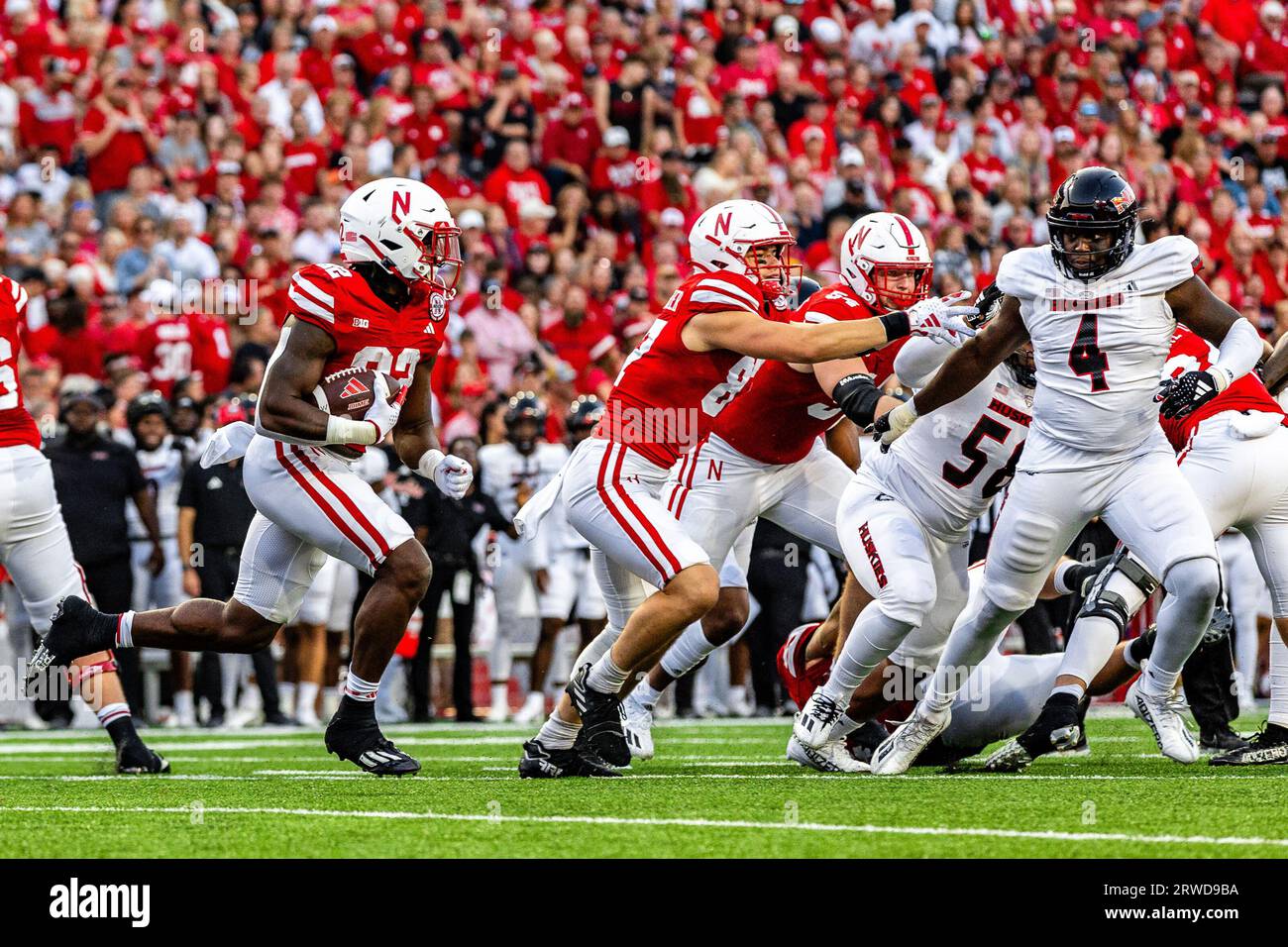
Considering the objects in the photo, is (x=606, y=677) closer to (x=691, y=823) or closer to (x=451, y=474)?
(x=451, y=474)

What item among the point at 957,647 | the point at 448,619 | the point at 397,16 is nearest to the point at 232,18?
the point at 397,16

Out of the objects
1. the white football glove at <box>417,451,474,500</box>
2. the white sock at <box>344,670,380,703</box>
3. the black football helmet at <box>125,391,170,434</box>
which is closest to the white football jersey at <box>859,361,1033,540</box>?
the white football glove at <box>417,451,474,500</box>

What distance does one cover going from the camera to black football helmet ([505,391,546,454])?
1202cm

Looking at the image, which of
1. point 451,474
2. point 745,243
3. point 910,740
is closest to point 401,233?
point 451,474

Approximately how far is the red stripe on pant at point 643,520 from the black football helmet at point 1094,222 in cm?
161

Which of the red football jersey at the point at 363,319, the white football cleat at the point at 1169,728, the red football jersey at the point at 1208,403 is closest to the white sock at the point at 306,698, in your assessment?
the red football jersey at the point at 363,319

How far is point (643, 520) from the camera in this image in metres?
6.64

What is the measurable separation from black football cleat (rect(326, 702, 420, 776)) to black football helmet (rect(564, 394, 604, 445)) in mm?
4783

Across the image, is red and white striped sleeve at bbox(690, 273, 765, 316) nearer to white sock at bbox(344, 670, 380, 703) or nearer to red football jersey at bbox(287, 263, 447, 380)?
red football jersey at bbox(287, 263, 447, 380)

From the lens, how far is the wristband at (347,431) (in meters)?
6.64

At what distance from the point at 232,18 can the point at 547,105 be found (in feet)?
8.50

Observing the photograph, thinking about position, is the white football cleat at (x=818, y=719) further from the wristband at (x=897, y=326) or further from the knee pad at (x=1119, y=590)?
the wristband at (x=897, y=326)

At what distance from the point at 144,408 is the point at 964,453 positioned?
6.18m
